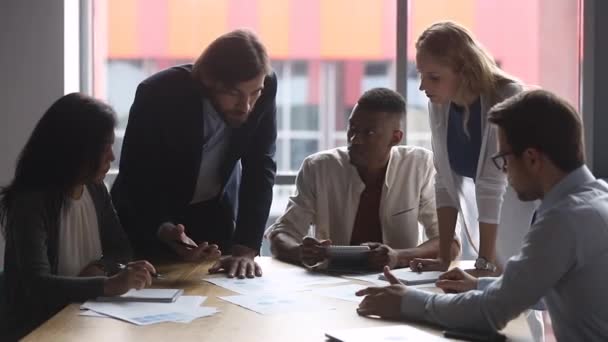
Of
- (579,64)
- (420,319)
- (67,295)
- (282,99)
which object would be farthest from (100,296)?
(579,64)

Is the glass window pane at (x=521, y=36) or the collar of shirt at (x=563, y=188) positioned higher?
the glass window pane at (x=521, y=36)

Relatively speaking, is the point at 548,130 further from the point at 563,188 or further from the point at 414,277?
the point at 414,277

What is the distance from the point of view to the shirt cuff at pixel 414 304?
5.76 feet

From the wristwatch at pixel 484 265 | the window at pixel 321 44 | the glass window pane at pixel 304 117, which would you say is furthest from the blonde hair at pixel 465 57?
the glass window pane at pixel 304 117

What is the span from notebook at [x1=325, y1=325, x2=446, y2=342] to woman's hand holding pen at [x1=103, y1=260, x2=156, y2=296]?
0.59m

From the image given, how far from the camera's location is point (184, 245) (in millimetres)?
2512

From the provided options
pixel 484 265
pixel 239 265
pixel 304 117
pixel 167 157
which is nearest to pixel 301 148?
pixel 304 117

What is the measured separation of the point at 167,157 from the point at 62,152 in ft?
1.41

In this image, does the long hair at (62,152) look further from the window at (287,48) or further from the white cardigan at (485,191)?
the window at (287,48)

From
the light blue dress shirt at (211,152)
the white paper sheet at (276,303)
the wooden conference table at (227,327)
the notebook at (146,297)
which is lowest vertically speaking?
the white paper sheet at (276,303)

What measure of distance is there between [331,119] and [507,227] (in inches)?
74.7

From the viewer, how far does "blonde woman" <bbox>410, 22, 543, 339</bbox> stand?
2455mm

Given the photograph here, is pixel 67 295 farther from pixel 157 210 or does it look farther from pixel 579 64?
pixel 579 64

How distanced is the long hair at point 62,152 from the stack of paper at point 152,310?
1.20ft
